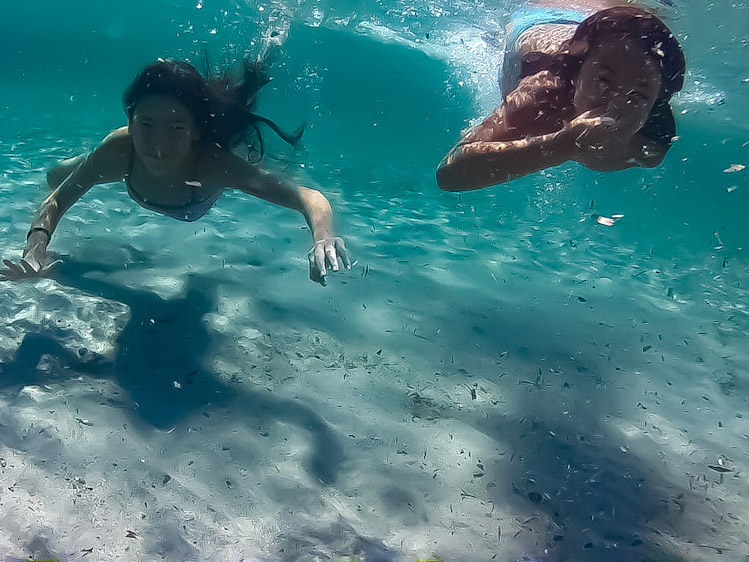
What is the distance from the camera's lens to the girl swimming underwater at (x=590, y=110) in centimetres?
290

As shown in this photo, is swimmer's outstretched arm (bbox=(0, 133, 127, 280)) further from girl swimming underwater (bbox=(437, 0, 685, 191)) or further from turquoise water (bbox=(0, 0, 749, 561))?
girl swimming underwater (bbox=(437, 0, 685, 191))

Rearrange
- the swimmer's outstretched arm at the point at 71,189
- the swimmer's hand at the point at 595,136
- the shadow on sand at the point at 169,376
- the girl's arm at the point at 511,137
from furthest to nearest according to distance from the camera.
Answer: the swimmer's outstretched arm at the point at 71,189, the shadow on sand at the point at 169,376, the girl's arm at the point at 511,137, the swimmer's hand at the point at 595,136

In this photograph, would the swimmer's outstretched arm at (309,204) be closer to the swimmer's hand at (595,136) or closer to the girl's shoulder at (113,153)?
the girl's shoulder at (113,153)

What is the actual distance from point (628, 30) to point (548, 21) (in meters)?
2.29

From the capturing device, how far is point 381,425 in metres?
3.38

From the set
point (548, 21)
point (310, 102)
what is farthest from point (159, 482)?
point (310, 102)

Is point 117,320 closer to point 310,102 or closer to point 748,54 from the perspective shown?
point 748,54

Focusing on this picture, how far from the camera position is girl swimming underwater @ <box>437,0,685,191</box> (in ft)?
9.51

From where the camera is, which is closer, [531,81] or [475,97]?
[531,81]

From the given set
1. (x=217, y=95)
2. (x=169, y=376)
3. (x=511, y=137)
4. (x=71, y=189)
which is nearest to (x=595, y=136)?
(x=511, y=137)

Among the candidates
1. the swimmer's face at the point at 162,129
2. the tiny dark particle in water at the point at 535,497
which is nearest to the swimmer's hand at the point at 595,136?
the tiny dark particle in water at the point at 535,497

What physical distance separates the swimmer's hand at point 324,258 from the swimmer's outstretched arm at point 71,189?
7.01 ft

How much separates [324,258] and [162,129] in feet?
5.33

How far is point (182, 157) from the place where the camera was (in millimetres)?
4000
